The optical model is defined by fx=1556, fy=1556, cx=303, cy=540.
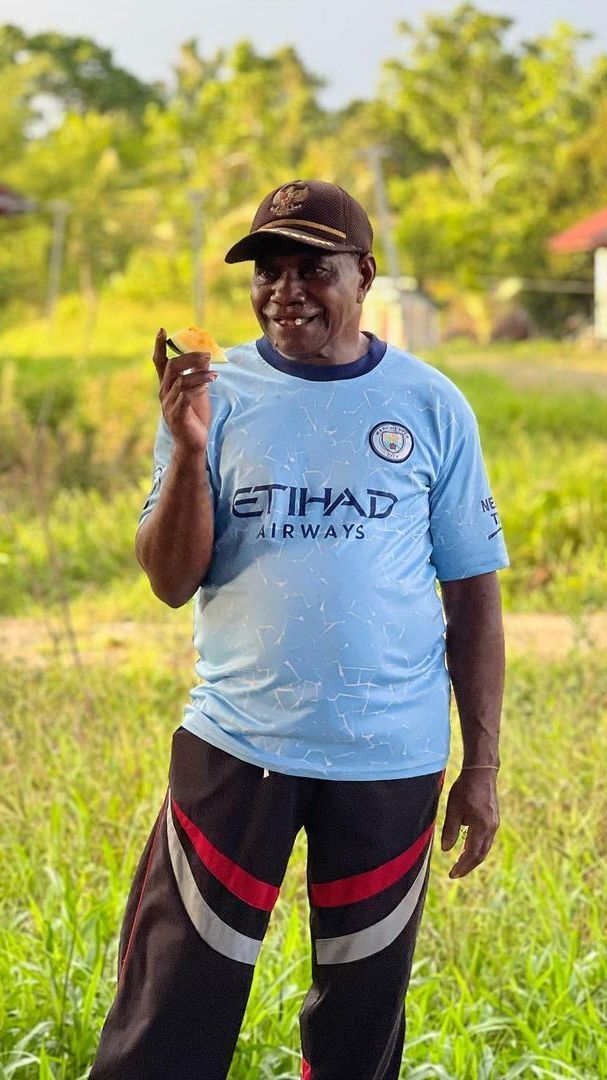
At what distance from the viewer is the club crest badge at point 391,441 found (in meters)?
1.83

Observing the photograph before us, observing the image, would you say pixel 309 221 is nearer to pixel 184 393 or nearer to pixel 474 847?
pixel 184 393

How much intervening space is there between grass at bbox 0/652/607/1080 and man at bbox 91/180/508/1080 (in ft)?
1.67

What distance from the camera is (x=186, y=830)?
185 centimetres

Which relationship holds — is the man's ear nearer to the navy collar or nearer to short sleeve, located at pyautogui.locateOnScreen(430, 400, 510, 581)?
the navy collar

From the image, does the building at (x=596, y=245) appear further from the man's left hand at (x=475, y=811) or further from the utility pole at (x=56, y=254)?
the man's left hand at (x=475, y=811)

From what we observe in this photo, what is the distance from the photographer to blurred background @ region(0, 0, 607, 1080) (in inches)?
103

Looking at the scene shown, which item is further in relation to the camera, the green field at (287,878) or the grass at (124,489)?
the grass at (124,489)

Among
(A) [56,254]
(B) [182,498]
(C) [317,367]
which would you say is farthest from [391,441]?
(A) [56,254]

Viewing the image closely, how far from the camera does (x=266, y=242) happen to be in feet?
5.94

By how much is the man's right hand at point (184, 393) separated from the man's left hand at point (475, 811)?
0.58 m

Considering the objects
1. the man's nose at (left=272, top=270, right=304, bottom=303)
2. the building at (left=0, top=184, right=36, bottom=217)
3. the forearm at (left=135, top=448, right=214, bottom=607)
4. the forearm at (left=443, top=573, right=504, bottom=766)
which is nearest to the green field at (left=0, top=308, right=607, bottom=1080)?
the forearm at (left=443, top=573, right=504, bottom=766)

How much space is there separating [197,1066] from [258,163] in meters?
31.1

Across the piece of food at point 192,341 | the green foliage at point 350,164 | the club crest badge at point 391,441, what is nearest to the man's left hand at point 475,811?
the club crest badge at point 391,441

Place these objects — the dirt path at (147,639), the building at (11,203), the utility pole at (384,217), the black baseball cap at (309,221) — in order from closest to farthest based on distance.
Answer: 1. the black baseball cap at (309,221)
2. the dirt path at (147,639)
3. the utility pole at (384,217)
4. the building at (11,203)
